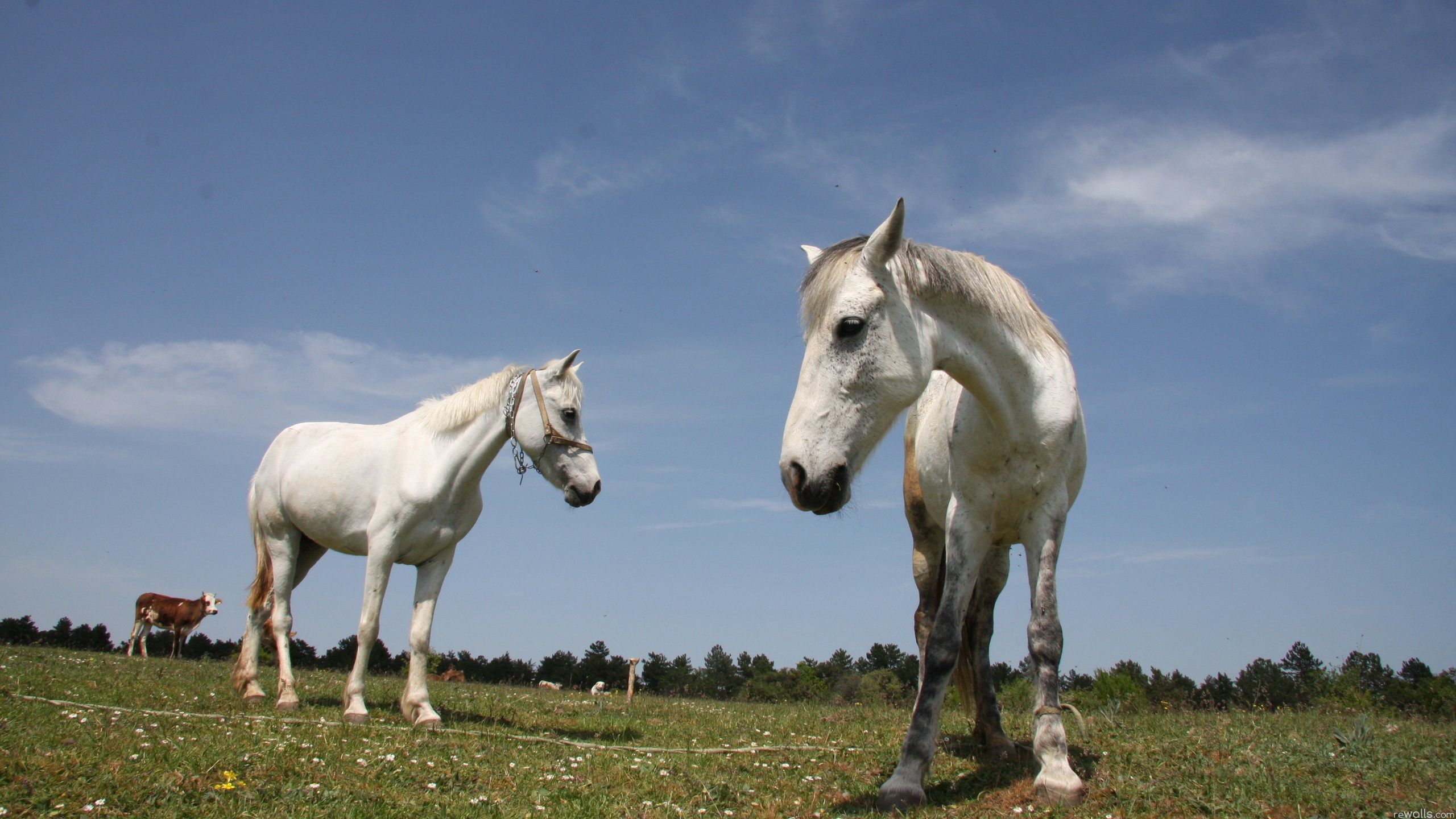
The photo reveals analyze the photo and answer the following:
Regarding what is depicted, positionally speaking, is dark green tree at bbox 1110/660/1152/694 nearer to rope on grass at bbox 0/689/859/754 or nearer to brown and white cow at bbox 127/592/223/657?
rope on grass at bbox 0/689/859/754

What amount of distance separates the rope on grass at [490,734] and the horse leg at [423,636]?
0.47 metres

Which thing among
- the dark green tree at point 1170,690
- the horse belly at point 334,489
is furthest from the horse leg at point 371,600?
the dark green tree at point 1170,690

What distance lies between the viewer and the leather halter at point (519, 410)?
728 centimetres

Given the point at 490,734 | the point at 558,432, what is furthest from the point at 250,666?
the point at 558,432

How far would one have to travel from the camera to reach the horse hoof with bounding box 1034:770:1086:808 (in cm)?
367

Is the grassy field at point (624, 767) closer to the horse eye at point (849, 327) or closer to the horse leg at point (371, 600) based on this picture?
the horse leg at point (371, 600)

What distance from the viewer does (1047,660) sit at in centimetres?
397

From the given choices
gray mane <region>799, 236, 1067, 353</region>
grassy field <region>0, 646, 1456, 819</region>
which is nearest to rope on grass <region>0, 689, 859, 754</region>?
grassy field <region>0, 646, 1456, 819</region>

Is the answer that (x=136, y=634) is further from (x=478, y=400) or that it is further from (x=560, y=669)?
(x=478, y=400)

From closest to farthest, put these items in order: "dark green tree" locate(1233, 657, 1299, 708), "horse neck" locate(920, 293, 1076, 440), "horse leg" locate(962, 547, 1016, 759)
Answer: "horse neck" locate(920, 293, 1076, 440) → "horse leg" locate(962, 547, 1016, 759) → "dark green tree" locate(1233, 657, 1299, 708)

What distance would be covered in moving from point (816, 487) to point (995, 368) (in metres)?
1.33

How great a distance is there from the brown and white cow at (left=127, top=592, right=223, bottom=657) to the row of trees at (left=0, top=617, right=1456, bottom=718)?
715mm

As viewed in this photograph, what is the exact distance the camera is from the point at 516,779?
4402 mm

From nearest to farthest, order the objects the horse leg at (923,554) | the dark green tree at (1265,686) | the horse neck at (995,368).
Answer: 1. the horse neck at (995,368)
2. the horse leg at (923,554)
3. the dark green tree at (1265,686)
